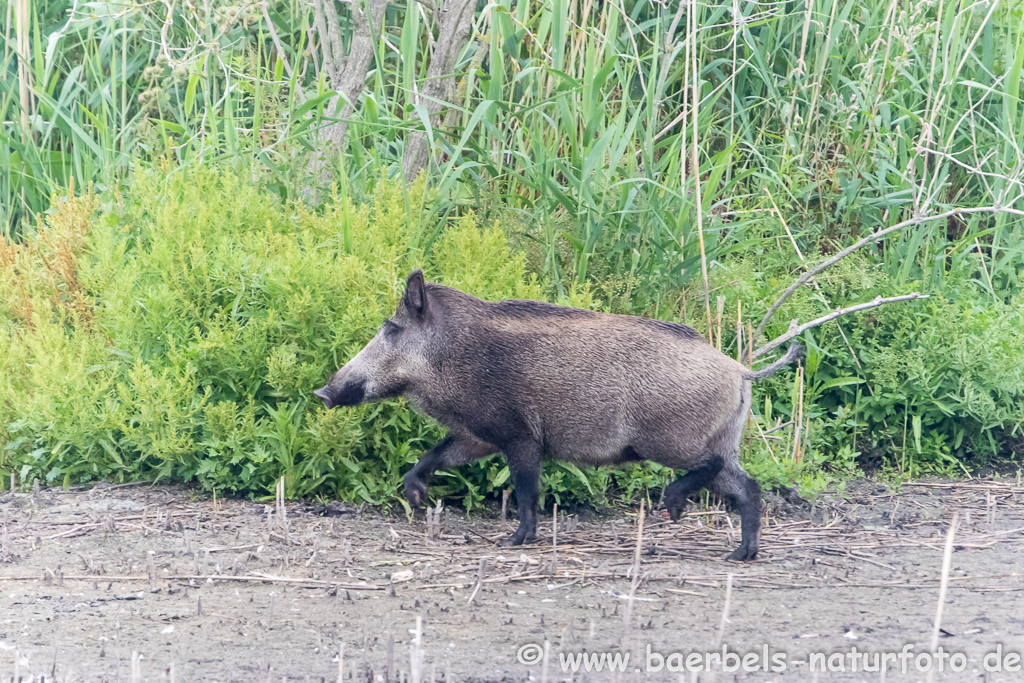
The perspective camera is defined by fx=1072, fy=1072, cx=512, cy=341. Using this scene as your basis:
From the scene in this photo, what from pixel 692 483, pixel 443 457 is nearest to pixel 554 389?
pixel 443 457

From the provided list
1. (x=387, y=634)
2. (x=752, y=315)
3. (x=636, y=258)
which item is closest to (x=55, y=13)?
(x=636, y=258)

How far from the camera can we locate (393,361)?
393cm

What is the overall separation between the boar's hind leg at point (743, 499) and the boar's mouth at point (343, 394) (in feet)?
4.32

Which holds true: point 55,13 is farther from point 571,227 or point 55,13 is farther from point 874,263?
point 874,263

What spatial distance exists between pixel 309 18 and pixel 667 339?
3.69m

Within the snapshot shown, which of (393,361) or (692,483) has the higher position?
(393,361)

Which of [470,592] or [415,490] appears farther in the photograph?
[415,490]

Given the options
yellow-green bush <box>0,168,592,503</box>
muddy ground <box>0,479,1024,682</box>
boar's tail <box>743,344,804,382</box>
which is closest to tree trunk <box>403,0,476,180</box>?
yellow-green bush <box>0,168,592,503</box>

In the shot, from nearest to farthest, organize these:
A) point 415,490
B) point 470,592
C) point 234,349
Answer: point 470,592
point 415,490
point 234,349

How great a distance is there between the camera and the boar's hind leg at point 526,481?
3.86 meters

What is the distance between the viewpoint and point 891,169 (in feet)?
18.6

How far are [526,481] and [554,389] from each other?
347 mm

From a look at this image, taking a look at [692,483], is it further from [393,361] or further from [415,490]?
[393,361]

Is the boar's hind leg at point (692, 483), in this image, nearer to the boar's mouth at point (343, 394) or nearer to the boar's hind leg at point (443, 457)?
the boar's hind leg at point (443, 457)
